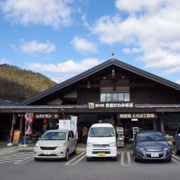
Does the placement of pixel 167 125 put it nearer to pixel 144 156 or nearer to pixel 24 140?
pixel 144 156

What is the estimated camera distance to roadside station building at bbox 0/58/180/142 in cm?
1672

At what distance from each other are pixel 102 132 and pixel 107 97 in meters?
8.88

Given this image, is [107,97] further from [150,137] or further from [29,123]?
[150,137]

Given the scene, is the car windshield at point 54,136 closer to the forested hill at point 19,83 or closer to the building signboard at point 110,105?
the building signboard at point 110,105

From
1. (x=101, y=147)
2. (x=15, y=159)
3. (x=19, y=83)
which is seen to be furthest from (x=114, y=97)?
(x=19, y=83)

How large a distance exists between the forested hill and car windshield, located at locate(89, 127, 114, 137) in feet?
142

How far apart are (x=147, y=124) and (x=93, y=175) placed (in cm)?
1287

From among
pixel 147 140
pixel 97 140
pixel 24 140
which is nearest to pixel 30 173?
pixel 97 140


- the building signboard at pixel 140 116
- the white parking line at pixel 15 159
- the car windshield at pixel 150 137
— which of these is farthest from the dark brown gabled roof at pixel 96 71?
the car windshield at pixel 150 137

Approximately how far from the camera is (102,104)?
15859 mm

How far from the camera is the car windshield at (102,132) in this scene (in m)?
10.9

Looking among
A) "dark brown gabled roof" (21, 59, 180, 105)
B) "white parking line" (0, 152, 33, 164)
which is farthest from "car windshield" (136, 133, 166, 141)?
"dark brown gabled roof" (21, 59, 180, 105)

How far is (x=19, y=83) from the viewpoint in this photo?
60125 millimetres

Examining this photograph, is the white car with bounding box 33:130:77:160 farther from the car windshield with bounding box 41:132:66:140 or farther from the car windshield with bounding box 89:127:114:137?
the car windshield with bounding box 89:127:114:137
